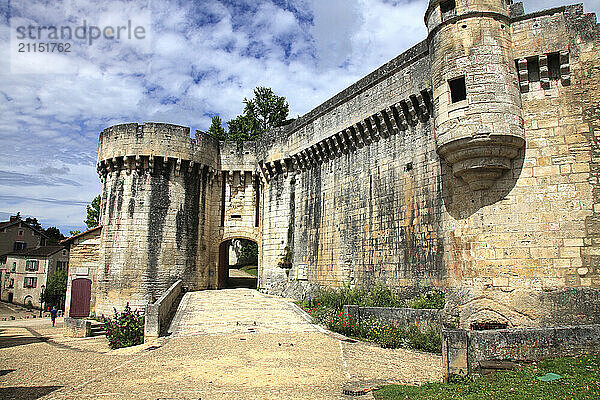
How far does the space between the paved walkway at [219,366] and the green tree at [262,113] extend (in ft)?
63.3

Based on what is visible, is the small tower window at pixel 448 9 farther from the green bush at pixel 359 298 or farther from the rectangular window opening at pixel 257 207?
→ the rectangular window opening at pixel 257 207

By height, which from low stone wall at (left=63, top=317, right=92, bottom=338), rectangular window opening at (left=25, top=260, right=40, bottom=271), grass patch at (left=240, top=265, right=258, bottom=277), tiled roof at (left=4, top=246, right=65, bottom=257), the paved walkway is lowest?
low stone wall at (left=63, top=317, right=92, bottom=338)

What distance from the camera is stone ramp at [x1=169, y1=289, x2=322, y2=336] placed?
12047 mm

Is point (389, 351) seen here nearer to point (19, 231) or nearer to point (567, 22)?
point (567, 22)

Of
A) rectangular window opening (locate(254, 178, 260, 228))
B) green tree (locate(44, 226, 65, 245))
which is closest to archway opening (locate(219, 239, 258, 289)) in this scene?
rectangular window opening (locate(254, 178, 260, 228))

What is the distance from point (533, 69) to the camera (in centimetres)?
1038

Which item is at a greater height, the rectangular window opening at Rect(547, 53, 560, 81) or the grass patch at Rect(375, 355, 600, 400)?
the rectangular window opening at Rect(547, 53, 560, 81)

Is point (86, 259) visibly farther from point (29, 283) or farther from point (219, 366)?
point (29, 283)

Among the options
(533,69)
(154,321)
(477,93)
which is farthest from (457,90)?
(154,321)

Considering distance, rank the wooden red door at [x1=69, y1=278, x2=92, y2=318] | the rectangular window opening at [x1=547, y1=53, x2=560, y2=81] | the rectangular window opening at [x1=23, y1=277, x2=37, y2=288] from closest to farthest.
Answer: the rectangular window opening at [x1=547, y1=53, x2=560, y2=81] → the wooden red door at [x1=69, y1=278, x2=92, y2=318] → the rectangular window opening at [x1=23, y1=277, x2=37, y2=288]

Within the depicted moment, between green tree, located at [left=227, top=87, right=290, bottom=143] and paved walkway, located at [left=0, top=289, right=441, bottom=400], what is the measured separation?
63.3ft

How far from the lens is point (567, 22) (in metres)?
10.0

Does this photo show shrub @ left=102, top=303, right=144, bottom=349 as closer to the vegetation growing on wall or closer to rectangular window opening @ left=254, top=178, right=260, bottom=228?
the vegetation growing on wall

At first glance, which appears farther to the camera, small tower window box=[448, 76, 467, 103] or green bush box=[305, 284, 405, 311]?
green bush box=[305, 284, 405, 311]
